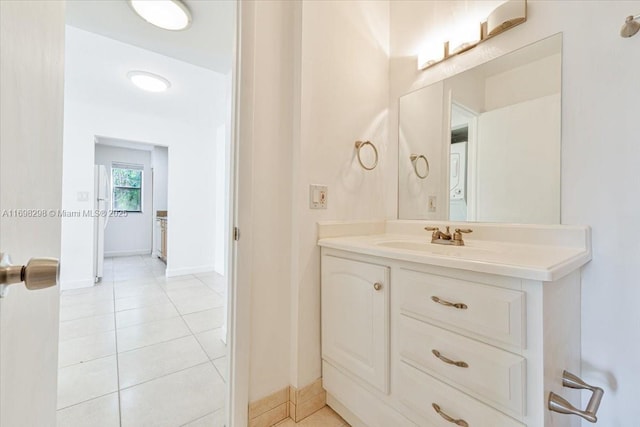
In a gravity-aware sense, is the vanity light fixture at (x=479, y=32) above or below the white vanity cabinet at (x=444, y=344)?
above

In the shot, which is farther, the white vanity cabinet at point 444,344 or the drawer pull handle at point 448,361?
the drawer pull handle at point 448,361

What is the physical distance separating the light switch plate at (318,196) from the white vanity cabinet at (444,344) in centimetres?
24

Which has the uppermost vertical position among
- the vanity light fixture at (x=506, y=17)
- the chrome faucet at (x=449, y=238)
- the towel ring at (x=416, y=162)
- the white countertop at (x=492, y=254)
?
the vanity light fixture at (x=506, y=17)

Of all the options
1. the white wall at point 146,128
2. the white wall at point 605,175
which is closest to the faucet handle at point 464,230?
the white wall at point 605,175

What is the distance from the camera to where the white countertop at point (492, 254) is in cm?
71

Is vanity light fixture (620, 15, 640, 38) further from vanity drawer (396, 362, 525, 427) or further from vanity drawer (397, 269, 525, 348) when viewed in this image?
vanity drawer (396, 362, 525, 427)

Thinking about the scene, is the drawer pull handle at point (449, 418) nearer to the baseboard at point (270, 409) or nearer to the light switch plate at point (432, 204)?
the baseboard at point (270, 409)

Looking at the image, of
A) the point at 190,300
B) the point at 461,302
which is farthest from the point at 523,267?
the point at 190,300

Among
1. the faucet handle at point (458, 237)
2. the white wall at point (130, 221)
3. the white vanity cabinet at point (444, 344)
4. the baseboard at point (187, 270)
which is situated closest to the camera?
the white vanity cabinet at point (444, 344)

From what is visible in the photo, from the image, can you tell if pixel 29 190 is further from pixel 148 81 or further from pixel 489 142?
pixel 148 81

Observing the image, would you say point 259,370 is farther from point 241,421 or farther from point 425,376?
point 425,376

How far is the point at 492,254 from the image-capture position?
0.99 meters

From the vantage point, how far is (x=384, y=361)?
3.43 feet

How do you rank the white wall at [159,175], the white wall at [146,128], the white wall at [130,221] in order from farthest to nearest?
the white wall at [159,175]
the white wall at [130,221]
the white wall at [146,128]
